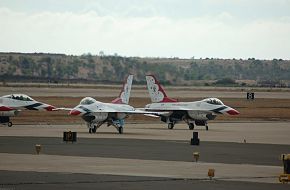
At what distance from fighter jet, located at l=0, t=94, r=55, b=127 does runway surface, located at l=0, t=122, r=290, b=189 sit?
11.4 feet

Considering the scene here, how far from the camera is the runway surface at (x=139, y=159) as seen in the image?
31797 mm

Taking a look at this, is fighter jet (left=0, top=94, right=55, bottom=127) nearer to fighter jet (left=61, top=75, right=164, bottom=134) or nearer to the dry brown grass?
the dry brown grass

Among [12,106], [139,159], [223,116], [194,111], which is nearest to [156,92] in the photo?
[194,111]

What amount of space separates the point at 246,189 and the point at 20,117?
5404 cm

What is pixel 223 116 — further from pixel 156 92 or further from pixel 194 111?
pixel 194 111

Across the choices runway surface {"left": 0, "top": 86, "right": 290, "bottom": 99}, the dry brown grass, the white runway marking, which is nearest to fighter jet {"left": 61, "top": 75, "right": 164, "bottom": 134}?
the dry brown grass

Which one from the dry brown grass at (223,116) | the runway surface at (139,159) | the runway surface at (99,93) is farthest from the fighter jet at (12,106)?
the runway surface at (99,93)

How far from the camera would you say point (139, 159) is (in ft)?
136

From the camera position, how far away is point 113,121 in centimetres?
6300

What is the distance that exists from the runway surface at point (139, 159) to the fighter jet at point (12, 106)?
3.48 metres

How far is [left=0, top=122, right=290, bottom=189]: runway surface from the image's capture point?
31.8 meters

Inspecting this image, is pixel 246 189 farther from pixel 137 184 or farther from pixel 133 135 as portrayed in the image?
pixel 133 135

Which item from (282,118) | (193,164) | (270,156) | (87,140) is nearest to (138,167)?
(193,164)

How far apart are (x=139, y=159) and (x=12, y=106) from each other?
3103 cm
